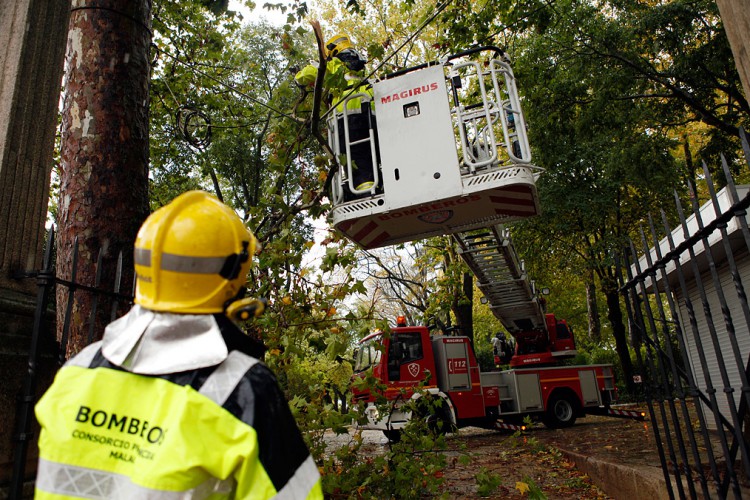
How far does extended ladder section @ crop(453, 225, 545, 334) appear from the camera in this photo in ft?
33.5

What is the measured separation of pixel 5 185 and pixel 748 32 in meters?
4.17

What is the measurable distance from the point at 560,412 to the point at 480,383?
9.82ft

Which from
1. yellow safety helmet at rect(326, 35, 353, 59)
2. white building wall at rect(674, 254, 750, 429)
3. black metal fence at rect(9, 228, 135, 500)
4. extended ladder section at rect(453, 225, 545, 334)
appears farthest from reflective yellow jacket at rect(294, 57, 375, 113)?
white building wall at rect(674, 254, 750, 429)

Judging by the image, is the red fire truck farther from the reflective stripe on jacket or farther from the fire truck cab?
the reflective stripe on jacket

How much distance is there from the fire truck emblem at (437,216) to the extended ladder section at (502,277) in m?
2.63

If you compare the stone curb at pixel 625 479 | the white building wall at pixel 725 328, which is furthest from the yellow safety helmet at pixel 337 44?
the white building wall at pixel 725 328

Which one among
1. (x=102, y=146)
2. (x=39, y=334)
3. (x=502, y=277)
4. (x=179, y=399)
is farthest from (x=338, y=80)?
(x=502, y=277)

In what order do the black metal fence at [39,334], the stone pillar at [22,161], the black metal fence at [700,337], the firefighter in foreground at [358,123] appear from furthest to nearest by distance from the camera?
the firefighter in foreground at [358,123], the stone pillar at [22,161], the black metal fence at [700,337], the black metal fence at [39,334]

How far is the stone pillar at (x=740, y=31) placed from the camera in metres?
2.89

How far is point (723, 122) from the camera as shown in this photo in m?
11.5

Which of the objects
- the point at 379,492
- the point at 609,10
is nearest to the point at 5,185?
the point at 379,492

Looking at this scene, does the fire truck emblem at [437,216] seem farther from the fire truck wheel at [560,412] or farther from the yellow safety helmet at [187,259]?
the fire truck wheel at [560,412]

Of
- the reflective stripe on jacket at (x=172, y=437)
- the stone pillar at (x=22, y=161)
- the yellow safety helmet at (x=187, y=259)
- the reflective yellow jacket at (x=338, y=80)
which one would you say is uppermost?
the reflective yellow jacket at (x=338, y=80)

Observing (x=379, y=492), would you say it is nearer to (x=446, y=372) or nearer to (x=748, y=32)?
(x=748, y=32)
